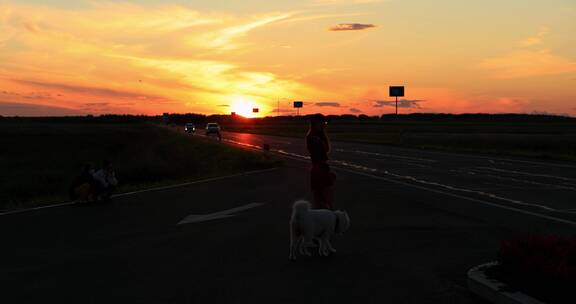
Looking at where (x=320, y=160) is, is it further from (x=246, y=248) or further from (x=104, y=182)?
(x=104, y=182)

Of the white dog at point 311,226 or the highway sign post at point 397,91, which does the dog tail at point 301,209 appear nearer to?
the white dog at point 311,226

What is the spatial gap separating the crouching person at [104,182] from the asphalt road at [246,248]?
1.56 feet

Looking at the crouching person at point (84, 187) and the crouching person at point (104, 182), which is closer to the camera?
the crouching person at point (84, 187)

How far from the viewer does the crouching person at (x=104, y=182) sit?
13.7 metres

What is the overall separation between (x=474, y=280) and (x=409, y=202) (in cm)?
755

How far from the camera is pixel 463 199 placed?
14078 mm

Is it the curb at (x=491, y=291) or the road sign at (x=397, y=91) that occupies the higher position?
the road sign at (x=397, y=91)

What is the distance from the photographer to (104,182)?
1384cm

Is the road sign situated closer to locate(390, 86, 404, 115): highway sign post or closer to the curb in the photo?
locate(390, 86, 404, 115): highway sign post

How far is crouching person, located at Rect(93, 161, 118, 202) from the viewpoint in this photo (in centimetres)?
1367

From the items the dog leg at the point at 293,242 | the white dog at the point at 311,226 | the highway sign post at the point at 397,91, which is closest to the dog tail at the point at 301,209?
the white dog at the point at 311,226

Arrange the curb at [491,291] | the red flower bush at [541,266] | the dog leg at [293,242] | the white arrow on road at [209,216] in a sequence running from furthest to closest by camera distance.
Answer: the white arrow on road at [209,216]
the dog leg at [293,242]
the curb at [491,291]
the red flower bush at [541,266]

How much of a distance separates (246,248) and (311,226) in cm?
140

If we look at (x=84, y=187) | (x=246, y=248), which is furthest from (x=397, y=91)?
(x=246, y=248)
